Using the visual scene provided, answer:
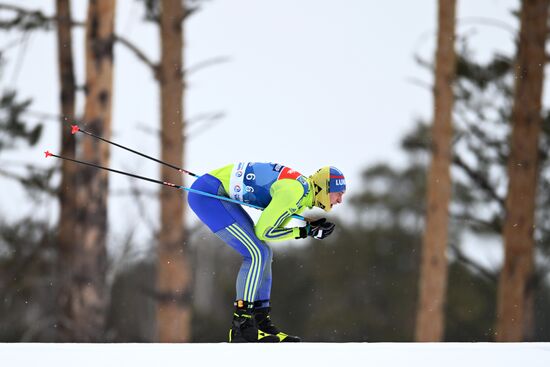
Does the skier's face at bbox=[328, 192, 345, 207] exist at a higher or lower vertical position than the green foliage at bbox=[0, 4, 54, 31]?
lower

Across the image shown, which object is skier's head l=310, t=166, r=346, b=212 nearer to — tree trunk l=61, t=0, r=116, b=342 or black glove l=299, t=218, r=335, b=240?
black glove l=299, t=218, r=335, b=240

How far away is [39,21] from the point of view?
1297cm

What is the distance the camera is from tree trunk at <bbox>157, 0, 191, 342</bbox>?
1095 centimetres

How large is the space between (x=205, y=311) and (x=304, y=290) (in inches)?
125

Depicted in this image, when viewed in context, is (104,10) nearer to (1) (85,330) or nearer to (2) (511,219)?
(1) (85,330)

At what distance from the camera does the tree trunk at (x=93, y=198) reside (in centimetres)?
1107

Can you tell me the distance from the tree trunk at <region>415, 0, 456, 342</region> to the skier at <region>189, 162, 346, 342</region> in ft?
20.2

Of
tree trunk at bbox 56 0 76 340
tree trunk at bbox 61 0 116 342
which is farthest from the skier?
tree trunk at bbox 56 0 76 340

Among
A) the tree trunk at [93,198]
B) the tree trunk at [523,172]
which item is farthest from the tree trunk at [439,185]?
the tree trunk at [93,198]
